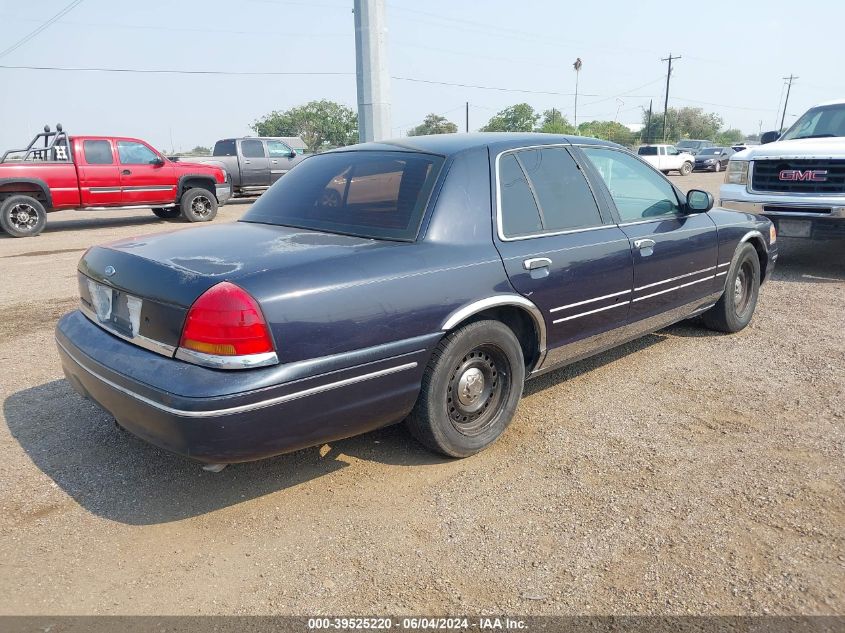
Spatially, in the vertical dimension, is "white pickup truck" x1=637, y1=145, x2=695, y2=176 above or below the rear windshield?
below

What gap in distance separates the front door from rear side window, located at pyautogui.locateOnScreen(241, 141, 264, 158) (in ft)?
47.7

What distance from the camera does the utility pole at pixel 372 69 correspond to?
12.0 m

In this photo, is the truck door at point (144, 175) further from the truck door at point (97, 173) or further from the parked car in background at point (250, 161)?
the parked car in background at point (250, 161)

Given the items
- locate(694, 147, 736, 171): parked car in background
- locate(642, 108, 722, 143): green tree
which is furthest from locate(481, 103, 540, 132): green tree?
locate(694, 147, 736, 171): parked car in background

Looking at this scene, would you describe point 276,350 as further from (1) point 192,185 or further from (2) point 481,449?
(1) point 192,185

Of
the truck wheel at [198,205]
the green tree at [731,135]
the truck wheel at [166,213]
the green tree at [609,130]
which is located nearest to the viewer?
the truck wheel at [198,205]

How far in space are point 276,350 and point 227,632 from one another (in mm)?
990

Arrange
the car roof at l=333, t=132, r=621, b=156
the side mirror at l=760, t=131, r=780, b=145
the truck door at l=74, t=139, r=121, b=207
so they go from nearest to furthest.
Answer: the car roof at l=333, t=132, r=621, b=156
the side mirror at l=760, t=131, r=780, b=145
the truck door at l=74, t=139, r=121, b=207

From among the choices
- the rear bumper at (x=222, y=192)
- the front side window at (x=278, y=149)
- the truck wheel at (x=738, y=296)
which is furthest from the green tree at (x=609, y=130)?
the truck wheel at (x=738, y=296)

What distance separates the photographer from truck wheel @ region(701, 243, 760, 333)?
5.18m

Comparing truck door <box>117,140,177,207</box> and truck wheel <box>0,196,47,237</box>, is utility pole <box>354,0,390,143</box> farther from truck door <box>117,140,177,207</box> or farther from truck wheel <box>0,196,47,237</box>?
truck wheel <box>0,196,47,237</box>

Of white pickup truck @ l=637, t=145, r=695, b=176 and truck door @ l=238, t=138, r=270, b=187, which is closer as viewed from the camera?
truck door @ l=238, t=138, r=270, b=187

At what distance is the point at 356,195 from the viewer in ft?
11.7

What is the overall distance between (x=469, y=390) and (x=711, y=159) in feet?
122
